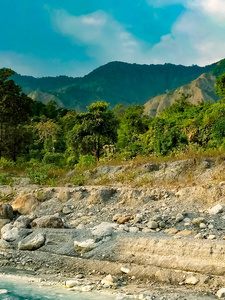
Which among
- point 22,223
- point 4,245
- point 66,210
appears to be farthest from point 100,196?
point 4,245

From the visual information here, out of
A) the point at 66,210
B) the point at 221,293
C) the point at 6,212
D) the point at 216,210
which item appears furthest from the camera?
the point at 66,210

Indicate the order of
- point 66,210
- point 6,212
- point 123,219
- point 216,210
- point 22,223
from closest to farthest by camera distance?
1. point 216,210
2. point 123,219
3. point 22,223
4. point 6,212
5. point 66,210

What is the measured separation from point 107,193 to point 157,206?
5.19 feet

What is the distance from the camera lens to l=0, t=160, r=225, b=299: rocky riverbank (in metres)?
5.45

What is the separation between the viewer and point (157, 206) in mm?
8836

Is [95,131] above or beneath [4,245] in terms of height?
above

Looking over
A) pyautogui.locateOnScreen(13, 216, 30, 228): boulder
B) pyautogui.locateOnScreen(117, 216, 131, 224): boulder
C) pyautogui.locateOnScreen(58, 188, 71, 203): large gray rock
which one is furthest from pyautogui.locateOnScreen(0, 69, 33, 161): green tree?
pyautogui.locateOnScreen(117, 216, 131, 224): boulder

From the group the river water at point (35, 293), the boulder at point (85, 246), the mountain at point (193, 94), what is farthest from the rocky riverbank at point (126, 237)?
the mountain at point (193, 94)

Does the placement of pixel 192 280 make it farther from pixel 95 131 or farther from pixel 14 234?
pixel 95 131

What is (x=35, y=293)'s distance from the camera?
5.29 meters

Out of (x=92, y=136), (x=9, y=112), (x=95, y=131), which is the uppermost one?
(x=9, y=112)

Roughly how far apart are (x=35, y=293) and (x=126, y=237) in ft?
6.47

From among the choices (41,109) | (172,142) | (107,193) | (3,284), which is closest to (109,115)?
(172,142)

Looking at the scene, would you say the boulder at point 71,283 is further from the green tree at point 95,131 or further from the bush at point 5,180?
the green tree at point 95,131
